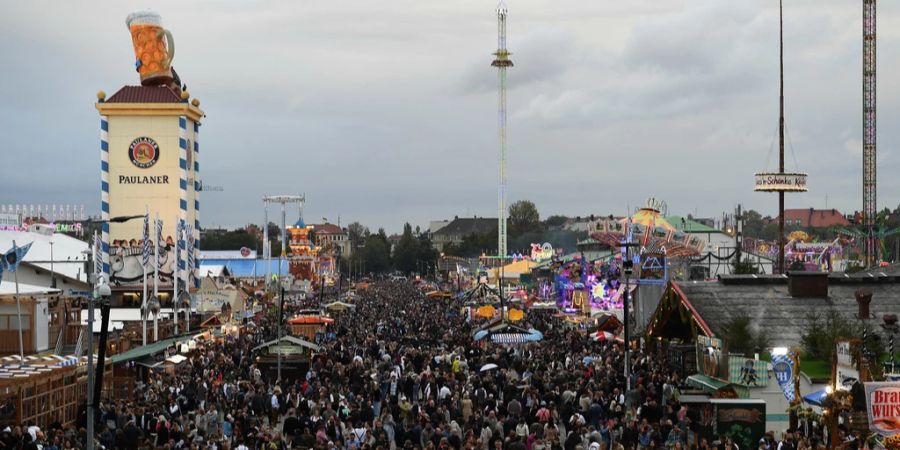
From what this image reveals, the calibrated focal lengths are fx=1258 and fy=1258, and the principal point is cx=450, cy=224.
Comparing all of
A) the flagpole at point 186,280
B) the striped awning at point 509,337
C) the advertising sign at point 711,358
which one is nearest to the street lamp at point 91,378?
the advertising sign at point 711,358

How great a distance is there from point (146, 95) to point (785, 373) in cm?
5198

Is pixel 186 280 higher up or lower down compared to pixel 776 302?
lower down

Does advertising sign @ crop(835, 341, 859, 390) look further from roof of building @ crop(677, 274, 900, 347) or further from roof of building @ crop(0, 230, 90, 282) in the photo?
roof of building @ crop(0, 230, 90, 282)

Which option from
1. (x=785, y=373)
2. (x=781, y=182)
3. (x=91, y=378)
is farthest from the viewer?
(x=781, y=182)

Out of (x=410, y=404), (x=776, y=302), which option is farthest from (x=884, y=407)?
(x=410, y=404)

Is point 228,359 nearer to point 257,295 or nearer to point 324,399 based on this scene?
point 324,399

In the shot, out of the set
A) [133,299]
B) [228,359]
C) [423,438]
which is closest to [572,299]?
[133,299]

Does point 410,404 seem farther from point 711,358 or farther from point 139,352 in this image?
point 139,352

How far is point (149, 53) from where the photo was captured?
69938mm

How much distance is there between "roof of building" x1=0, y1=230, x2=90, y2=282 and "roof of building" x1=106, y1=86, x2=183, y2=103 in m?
8.23

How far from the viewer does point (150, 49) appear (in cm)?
7006

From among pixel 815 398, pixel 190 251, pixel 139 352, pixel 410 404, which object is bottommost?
pixel 410 404

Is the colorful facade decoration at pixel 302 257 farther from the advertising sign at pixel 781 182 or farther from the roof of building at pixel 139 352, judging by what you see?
the roof of building at pixel 139 352

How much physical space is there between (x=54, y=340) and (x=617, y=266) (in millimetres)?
29651
